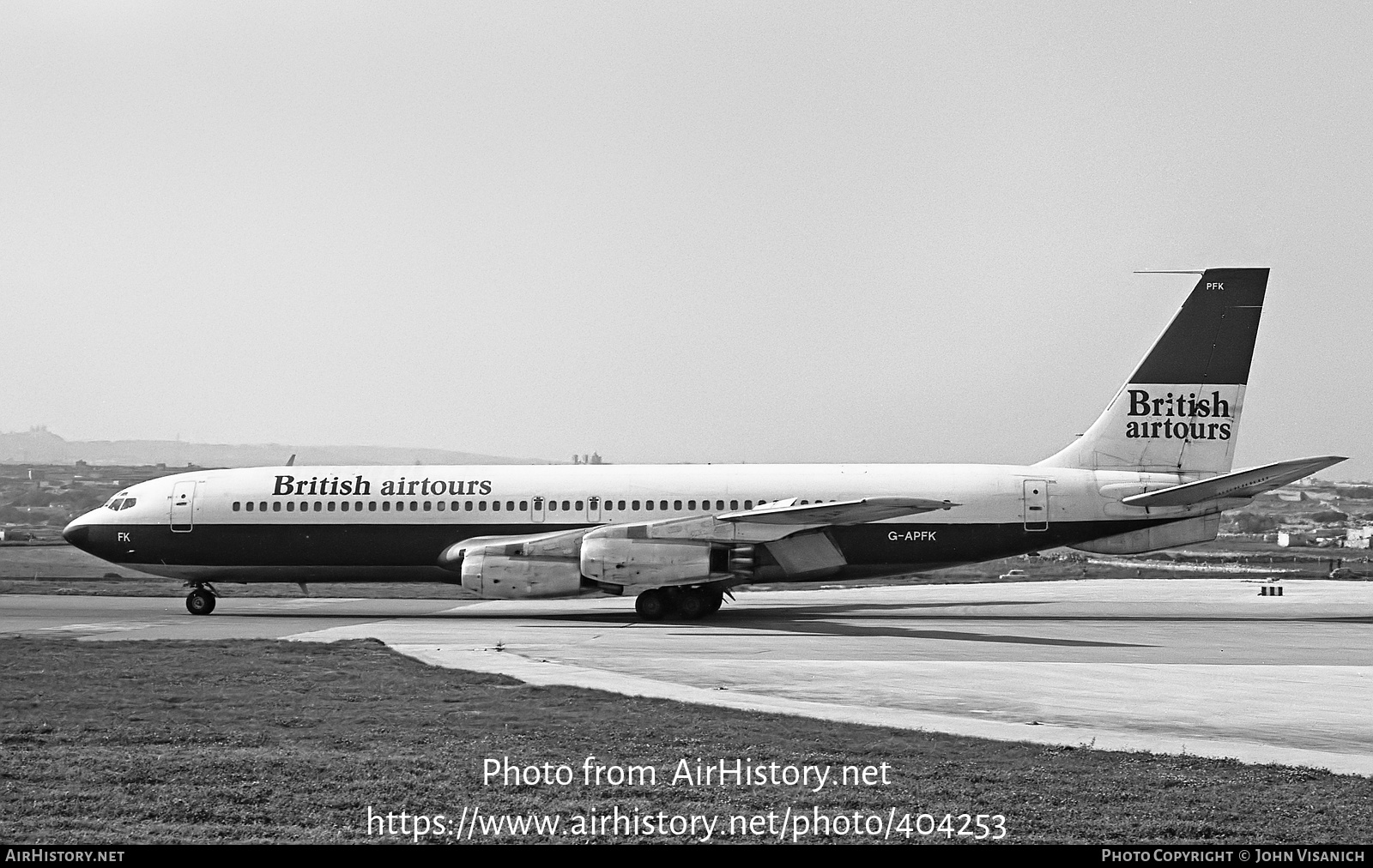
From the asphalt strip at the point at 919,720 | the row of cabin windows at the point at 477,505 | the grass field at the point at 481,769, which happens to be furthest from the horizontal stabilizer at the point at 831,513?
the grass field at the point at 481,769

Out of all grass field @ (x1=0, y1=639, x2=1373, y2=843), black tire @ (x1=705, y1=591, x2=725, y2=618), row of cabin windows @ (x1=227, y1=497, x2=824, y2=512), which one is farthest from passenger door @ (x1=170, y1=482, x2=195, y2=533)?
grass field @ (x1=0, y1=639, x2=1373, y2=843)

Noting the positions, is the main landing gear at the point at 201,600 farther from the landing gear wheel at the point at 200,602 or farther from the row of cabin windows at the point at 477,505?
the row of cabin windows at the point at 477,505

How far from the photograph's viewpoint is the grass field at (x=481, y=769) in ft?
29.2

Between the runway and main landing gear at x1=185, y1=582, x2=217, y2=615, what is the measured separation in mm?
392

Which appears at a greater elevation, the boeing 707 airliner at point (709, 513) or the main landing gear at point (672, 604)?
the boeing 707 airliner at point (709, 513)

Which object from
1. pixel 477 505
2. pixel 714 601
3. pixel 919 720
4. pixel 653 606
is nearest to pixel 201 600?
pixel 477 505

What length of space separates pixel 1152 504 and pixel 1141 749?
61.0ft

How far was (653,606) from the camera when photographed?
2922 cm

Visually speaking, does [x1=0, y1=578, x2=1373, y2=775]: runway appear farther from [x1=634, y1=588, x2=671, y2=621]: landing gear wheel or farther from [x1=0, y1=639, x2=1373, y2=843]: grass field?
[x1=0, y1=639, x2=1373, y2=843]: grass field

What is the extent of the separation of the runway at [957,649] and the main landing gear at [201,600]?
392 millimetres

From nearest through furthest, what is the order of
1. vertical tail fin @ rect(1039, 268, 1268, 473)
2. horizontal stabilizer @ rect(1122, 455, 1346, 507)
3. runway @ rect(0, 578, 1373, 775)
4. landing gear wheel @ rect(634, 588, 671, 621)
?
runway @ rect(0, 578, 1373, 775) < horizontal stabilizer @ rect(1122, 455, 1346, 507) < landing gear wheel @ rect(634, 588, 671, 621) < vertical tail fin @ rect(1039, 268, 1268, 473)

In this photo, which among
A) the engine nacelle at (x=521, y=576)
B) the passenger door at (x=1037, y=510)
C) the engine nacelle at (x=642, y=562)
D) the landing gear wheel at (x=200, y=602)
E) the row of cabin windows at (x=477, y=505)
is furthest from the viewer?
the landing gear wheel at (x=200, y=602)

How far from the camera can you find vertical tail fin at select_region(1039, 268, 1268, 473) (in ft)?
102

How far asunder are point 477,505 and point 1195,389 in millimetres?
17561
